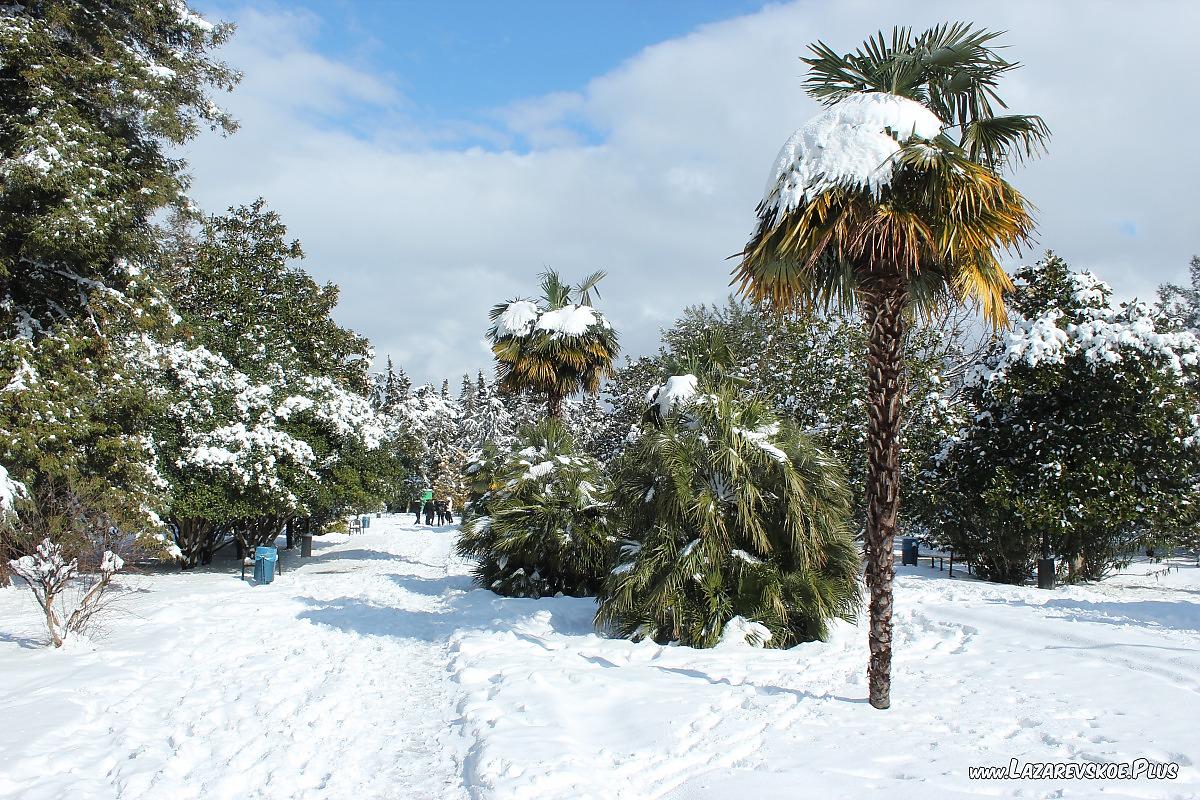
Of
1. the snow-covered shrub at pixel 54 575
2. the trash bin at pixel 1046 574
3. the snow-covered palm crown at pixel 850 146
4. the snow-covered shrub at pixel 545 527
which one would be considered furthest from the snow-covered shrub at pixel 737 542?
the trash bin at pixel 1046 574

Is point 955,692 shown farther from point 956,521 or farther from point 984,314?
point 956,521

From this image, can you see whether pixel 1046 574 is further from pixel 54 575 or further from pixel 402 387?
pixel 402 387

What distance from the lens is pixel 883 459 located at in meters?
6.32

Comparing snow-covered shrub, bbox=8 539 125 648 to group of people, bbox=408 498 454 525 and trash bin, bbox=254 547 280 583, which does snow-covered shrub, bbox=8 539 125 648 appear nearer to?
trash bin, bbox=254 547 280 583

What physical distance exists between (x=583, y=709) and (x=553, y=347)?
11265 mm

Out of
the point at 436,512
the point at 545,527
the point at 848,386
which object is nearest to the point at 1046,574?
the point at 848,386

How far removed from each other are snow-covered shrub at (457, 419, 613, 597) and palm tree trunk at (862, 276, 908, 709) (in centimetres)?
698

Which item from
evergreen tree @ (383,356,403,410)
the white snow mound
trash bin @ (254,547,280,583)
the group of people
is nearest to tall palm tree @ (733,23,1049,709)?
the white snow mound

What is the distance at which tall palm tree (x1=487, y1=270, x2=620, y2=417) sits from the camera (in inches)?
673

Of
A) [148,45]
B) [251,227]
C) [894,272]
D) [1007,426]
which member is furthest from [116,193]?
[1007,426]

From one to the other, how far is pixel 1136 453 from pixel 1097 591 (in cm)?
280

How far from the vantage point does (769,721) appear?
19.6 ft

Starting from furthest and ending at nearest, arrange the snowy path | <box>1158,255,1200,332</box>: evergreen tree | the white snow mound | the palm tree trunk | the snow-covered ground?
<box>1158,255,1200,332</box>: evergreen tree
the white snow mound
the palm tree trunk
the snowy path
the snow-covered ground

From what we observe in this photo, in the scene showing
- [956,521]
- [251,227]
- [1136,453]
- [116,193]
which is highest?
[251,227]
